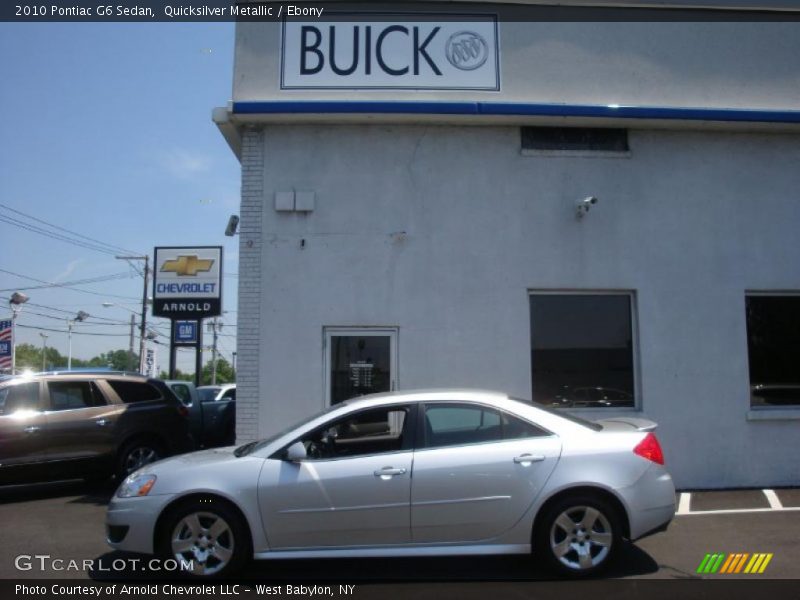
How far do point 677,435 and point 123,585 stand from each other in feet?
21.9

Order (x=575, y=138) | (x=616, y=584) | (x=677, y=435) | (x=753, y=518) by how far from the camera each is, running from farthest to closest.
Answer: (x=575, y=138) < (x=677, y=435) < (x=753, y=518) < (x=616, y=584)

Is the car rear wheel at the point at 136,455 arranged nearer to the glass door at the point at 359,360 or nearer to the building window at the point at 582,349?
the glass door at the point at 359,360

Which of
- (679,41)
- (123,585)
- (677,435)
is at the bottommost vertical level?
(123,585)

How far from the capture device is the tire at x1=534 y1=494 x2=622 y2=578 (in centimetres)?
545

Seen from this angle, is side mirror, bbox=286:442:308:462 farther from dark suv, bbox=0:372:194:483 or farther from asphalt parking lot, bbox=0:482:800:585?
dark suv, bbox=0:372:194:483

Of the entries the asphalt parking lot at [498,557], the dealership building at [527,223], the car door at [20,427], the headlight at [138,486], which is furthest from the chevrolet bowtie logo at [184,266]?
the headlight at [138,486]

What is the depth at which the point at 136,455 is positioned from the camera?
10.1 metres

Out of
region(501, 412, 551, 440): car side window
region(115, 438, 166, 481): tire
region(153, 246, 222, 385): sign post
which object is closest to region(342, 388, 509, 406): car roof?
region(501, 412, 551, 440): car side window

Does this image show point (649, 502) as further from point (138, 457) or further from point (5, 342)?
point (5, 342)

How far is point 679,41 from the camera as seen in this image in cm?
983

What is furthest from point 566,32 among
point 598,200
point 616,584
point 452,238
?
point 616,584

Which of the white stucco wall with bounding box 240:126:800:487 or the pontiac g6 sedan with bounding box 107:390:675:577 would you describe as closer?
the pontiac g6 sedan with bounding box 107:390:675:577

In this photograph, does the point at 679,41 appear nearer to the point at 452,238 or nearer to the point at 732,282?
the point at 732,282
